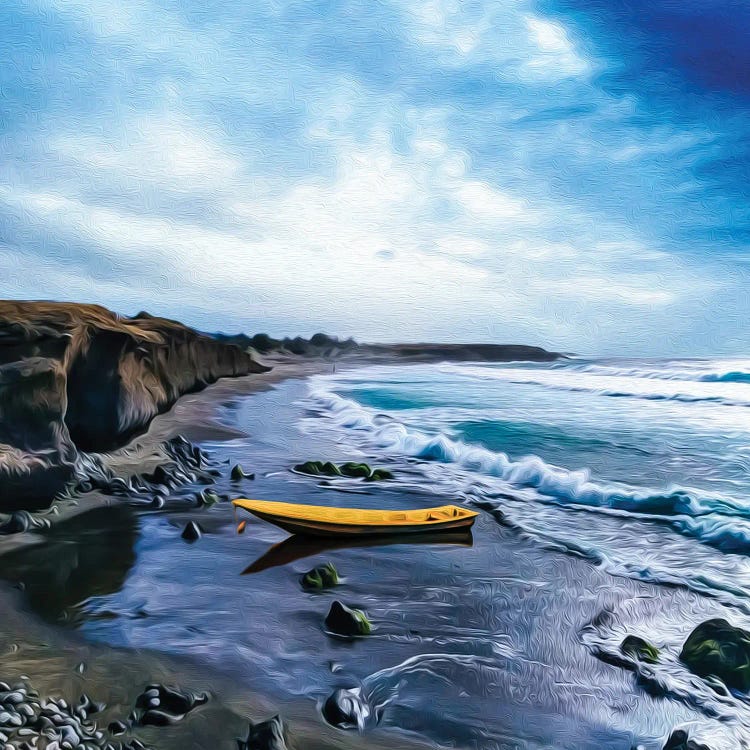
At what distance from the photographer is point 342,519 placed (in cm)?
424

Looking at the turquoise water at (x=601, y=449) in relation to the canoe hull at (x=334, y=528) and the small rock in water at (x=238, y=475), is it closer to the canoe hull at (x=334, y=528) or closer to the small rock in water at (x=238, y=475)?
the canoe hull at (x=334, y=528)

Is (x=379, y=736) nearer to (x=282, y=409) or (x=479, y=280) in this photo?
(x=479, y=280)

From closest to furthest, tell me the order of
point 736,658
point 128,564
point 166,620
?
1. point 736,658
2. point 166,620
3. point 128,564

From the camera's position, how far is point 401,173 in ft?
17.0

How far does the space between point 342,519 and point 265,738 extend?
7.10 feet

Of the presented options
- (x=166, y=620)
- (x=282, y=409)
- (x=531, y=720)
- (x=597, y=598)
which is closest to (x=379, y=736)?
(x=531, y=720)

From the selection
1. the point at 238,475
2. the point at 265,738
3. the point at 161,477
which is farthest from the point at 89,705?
the point at 238,475

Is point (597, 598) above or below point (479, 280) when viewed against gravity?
below

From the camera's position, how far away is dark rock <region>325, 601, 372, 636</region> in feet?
9.96

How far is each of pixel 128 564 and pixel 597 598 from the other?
2.89 metres

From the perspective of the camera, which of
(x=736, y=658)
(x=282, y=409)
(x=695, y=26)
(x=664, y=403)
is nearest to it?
(x=736, y=658)

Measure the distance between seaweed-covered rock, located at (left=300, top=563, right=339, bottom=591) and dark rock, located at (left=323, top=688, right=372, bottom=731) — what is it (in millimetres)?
1130

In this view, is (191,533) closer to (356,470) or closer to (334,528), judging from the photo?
(334,528)

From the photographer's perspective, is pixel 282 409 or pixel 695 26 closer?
pixel 695 26
